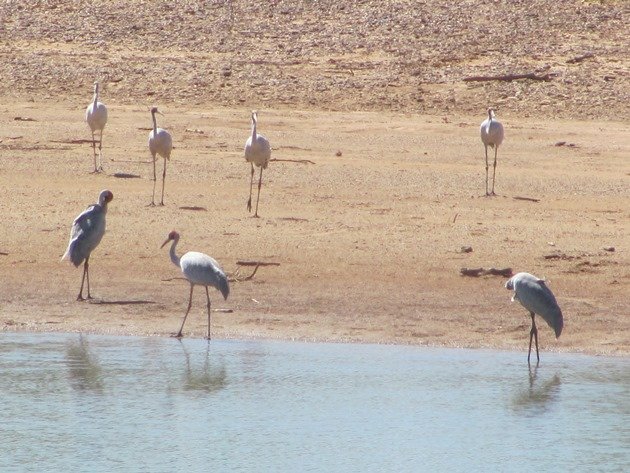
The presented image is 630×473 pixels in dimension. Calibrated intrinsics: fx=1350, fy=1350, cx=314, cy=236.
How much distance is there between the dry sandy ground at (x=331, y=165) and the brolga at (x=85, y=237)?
0.36 metres

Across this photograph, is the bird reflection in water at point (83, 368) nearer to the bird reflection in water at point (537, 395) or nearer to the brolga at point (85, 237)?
the brolga at point (85, 237)

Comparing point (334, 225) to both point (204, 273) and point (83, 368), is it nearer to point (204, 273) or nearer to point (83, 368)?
point (204, 273)

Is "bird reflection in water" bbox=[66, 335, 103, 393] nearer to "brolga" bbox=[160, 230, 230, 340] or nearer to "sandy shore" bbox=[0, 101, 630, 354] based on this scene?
"sandy shore" bbox=[0, 101, 630, 354]

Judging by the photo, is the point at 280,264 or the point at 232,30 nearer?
the point at 280,264

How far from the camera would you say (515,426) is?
28.8ft

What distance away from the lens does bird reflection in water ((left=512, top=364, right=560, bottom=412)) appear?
360 inches

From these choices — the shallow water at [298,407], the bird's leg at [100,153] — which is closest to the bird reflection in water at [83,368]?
the shallow water at [298,407]

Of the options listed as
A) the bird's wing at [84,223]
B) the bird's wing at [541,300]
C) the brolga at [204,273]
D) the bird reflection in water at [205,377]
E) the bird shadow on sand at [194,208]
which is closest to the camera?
the bird reflection in water at [205,377]

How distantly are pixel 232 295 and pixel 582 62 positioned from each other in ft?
31.2

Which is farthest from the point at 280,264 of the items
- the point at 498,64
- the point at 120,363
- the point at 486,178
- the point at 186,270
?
the point at 498,64

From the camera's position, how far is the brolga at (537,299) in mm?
9805

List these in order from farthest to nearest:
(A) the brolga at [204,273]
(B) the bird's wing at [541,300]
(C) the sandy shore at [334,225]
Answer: (C) the sandy shore at [334,225]
(A) the brolga at [204,273]
(B) the bird's wing at [541,300]

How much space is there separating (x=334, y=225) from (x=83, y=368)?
4.21m

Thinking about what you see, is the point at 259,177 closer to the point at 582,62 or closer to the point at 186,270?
the point at 186,270
